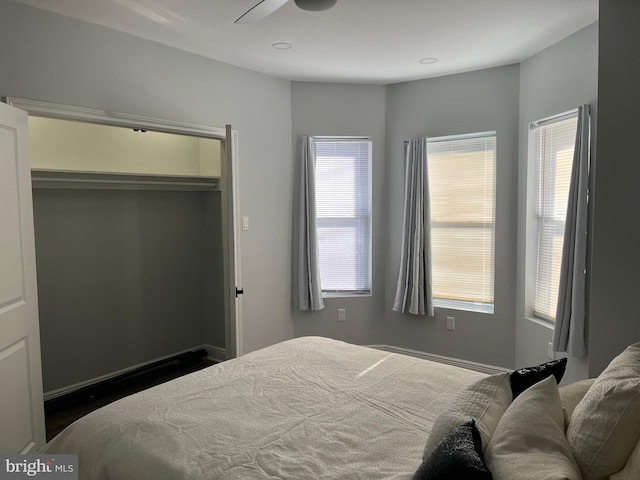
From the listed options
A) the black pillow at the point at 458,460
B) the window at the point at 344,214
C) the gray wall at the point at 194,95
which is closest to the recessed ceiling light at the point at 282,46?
the gray wall at the point at 194,95

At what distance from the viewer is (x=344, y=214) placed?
472 centimetres

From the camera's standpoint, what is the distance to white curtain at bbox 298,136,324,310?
452 cm

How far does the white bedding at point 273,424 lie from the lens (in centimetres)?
158

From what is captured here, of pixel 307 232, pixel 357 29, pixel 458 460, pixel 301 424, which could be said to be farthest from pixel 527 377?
pixel 307 232

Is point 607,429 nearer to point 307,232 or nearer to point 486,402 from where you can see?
point 486,402

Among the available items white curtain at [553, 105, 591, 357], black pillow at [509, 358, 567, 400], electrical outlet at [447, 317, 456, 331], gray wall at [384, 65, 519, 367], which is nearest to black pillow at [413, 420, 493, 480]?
black pillow at [509, 358, 567, 400]

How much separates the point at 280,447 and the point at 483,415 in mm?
685

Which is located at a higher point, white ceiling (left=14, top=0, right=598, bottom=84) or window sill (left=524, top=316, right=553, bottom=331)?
white ceiling (left=14, top=0, right=598, bottom=84)

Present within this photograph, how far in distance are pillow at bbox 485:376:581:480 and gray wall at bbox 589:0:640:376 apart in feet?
4.81

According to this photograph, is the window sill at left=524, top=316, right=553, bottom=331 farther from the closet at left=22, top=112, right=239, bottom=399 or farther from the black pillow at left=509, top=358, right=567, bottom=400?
the closet at left=22, top=112, right=239, bottom=399

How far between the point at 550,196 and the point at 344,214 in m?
1.81

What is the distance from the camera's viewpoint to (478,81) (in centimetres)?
418

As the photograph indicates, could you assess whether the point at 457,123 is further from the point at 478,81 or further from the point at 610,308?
the point at 610,308

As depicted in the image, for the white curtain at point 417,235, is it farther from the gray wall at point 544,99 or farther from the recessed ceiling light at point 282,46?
the recessed ceiling light at point 282,46
